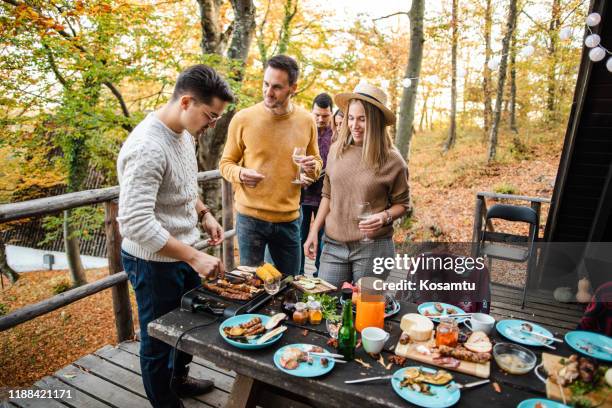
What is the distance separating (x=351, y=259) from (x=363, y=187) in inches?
18.1

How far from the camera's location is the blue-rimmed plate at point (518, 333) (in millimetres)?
1608

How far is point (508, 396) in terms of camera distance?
1.29m

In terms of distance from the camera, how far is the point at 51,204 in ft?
7.39

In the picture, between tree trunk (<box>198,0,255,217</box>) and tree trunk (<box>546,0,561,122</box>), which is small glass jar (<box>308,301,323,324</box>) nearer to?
tree trunk (<box>198,0,255,217</box>)

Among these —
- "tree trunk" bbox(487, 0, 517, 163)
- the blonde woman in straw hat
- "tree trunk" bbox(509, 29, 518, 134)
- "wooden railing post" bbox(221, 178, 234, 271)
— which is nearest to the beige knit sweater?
the blonde woman in straw hat

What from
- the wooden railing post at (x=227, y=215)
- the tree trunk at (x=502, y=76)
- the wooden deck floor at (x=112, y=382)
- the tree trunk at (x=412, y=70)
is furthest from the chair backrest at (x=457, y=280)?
the tree trunk at (x=502, y=76)

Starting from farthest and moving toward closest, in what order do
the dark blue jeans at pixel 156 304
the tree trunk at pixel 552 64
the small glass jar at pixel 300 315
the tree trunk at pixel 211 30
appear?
the tree trunk at pixel 552 64
the tree trunk at pixel 211 30
the dark blue jeans at pixel 156 304
the small glass jar at pixel 300 315

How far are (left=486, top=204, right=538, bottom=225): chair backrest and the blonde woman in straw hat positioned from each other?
268 cm

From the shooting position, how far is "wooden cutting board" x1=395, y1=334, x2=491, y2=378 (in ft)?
4.56

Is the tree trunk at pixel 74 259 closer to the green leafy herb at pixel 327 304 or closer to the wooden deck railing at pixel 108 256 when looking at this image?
the wooden deck railing at pixel 108 256

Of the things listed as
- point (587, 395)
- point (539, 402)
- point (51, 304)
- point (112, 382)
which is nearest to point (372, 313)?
point (539, 402)

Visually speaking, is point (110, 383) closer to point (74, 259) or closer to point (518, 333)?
point (518, 333)

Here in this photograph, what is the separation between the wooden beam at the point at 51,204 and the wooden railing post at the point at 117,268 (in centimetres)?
11

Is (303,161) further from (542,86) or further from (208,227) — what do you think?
(542,86)
